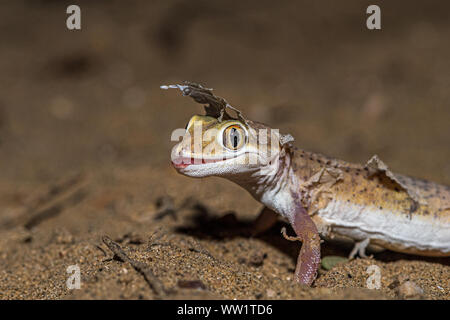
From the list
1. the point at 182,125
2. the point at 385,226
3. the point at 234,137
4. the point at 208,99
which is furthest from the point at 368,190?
the point at 182,125

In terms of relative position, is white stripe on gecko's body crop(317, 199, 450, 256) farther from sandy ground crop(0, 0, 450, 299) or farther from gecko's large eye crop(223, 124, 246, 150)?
gecko's large eye crop(223, 124, 246, 150)

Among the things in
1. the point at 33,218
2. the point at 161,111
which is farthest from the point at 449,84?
the point at 33,218

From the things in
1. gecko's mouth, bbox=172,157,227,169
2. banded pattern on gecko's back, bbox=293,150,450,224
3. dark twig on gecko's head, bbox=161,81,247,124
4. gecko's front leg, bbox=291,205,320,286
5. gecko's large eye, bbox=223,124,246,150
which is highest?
dark twig on gecko's head, bbox=161,81,247,124

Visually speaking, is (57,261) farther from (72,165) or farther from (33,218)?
(72,165)

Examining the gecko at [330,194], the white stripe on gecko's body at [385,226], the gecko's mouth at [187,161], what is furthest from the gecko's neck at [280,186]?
the gecko's mouth at [187,161]

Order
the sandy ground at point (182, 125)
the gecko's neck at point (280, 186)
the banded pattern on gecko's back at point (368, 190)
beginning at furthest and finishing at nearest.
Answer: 1. the banded pattern on gecko's back at point (368, 190)
2. the gecko's neck at point (280, 186)
3. the sandy ground at point (182, 125)

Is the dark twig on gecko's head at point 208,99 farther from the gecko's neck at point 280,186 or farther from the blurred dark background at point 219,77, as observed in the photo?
the blurred dark background at point 219,77

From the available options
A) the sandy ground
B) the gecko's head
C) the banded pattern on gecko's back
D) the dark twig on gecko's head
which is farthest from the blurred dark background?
the gecko's head
